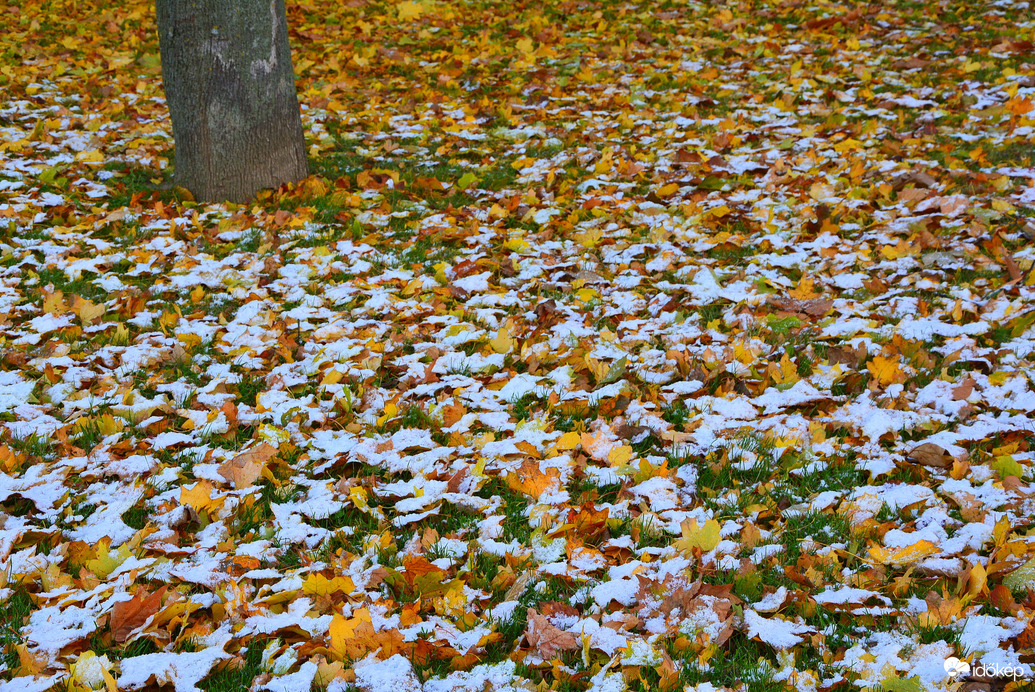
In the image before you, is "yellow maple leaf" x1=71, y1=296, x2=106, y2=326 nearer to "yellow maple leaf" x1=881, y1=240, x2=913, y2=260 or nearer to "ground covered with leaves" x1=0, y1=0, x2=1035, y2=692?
"ground covered with leaves" x1=0, y1=0, x2=1035, y2=692

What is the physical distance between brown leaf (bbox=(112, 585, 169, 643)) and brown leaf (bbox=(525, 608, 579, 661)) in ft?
3.50

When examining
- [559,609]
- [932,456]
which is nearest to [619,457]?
[559,609]

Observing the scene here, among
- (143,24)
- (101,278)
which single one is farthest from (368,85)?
(101,278)

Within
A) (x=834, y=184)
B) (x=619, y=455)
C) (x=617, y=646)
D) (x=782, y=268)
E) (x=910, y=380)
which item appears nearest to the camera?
(x=617, y=646)

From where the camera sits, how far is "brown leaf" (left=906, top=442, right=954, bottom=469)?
9.45 feet

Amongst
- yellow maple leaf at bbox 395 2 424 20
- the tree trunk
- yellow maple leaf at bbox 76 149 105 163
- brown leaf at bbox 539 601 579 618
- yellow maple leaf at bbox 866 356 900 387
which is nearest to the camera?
brown leaf at bbox 539 601 579 618

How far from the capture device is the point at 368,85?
7.66 m

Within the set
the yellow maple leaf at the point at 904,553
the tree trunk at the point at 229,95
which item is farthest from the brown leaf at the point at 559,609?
the tree trunk at the point at 229,95

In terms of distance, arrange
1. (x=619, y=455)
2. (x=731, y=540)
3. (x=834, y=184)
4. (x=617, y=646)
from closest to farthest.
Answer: (x=617, y=646), (x=731, y=540), (x=619, y=455), (x=834, y=184)

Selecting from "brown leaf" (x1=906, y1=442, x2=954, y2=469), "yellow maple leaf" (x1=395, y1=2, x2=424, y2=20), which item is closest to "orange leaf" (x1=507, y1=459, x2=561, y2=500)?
"brown leaf" (x1=906, y1=442, x2=954, y2=469)

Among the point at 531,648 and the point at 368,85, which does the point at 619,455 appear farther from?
the point at 368,85

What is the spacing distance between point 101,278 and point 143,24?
19.0ft

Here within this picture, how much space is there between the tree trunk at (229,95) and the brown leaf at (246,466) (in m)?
2.87

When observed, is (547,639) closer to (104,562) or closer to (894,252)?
(104,562)
